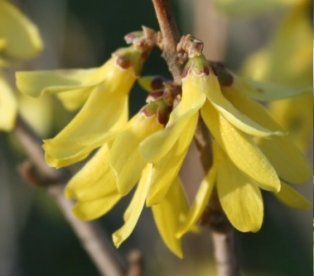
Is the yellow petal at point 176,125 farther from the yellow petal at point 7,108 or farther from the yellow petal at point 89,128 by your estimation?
the yellow petal at point 7,108

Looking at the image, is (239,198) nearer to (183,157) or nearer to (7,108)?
(183,157)

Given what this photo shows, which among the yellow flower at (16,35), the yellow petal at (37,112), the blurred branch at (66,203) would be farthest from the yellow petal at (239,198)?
the yellow petal at (37,112)

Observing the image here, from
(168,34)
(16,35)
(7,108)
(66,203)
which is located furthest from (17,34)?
(168,34)

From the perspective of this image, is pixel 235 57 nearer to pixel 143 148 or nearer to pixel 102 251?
pixel 102 251

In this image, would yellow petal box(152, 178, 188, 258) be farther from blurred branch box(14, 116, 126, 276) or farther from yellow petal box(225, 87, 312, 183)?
blurred branch box(14, 116, 126, 276)

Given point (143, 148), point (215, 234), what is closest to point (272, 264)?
point (215, 234)

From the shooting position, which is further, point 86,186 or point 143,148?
point 86,186

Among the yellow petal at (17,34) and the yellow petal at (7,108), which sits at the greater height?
the yellow petal at (17,34)
